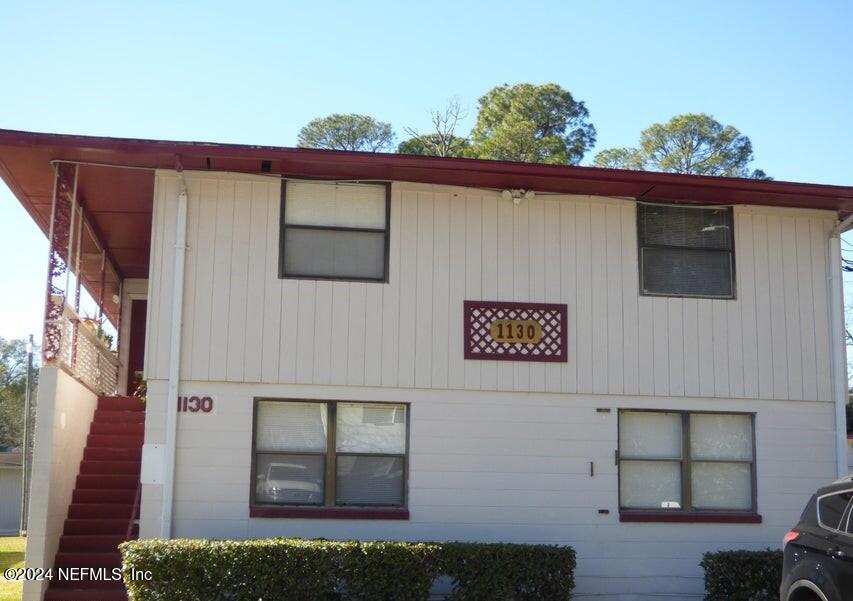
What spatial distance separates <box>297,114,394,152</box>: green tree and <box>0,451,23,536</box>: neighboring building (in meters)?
16.6

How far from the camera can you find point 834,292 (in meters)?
13.7

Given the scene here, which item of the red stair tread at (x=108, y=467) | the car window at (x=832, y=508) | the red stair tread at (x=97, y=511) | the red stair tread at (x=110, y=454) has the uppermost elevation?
the red stair tread at (x=110, y=454)

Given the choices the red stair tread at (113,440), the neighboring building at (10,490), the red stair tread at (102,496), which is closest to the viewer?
the red stair tread at (102,496)

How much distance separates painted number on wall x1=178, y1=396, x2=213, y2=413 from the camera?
39.7 feet

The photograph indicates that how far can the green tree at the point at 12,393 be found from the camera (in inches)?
2215

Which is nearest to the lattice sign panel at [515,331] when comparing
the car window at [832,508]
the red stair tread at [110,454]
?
the car window at [832,508]

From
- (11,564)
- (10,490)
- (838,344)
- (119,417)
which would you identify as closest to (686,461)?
(838,344)

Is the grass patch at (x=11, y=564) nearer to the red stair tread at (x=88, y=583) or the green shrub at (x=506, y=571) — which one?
the red stair tread at (x=88, y=583)

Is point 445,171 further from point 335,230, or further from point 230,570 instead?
point 230,570

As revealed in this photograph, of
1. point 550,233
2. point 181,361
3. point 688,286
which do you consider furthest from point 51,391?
point 688,286

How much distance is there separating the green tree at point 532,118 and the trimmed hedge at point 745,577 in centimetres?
2790

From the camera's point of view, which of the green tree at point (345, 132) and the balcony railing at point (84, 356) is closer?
the balcony railing at point (84, 356)

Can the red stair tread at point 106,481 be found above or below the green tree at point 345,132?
below

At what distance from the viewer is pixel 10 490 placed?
42.2 metres
